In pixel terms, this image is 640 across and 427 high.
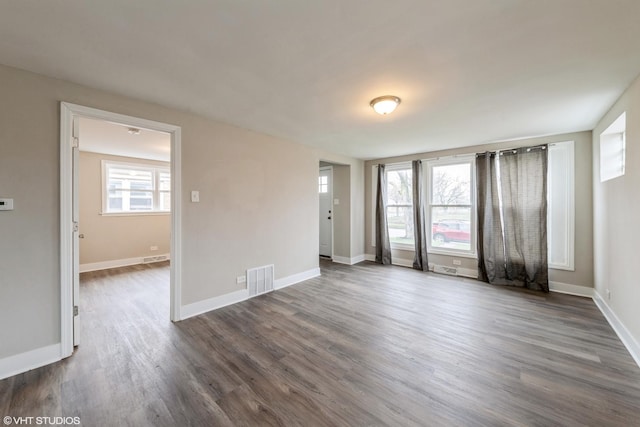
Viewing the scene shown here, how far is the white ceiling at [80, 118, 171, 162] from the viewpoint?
355 cm

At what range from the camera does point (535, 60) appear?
185cm

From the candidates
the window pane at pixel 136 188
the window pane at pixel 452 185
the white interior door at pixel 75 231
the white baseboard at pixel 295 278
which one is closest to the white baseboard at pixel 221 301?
the white baseboard at pixel 295 278

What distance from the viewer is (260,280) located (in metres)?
3.71

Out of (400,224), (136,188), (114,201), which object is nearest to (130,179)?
(136,188)

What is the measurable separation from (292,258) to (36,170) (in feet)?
10.1

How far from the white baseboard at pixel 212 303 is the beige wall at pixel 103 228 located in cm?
362

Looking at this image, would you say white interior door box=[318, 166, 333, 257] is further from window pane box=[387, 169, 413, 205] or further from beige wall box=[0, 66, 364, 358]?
window pane box=[387, 169, 413, 205]

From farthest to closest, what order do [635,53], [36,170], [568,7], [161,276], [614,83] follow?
[161,276] < [614,83] < [36,170] < [635,53] < [568,7]

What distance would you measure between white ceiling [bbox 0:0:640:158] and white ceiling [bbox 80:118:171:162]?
1579mm

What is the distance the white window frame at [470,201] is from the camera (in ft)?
14.9

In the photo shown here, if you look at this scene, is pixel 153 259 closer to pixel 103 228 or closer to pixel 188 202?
pixel 103 228

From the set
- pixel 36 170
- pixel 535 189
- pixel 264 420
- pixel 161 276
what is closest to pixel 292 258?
pixel 161 276

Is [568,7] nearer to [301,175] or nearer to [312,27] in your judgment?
[312,27]

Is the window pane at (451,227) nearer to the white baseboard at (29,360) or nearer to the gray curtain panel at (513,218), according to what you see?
the gray curtain panel at (513,218)
